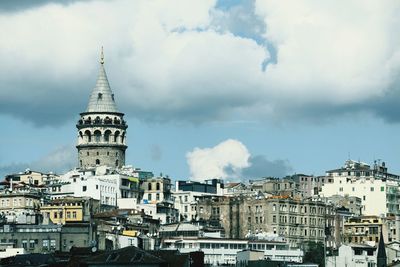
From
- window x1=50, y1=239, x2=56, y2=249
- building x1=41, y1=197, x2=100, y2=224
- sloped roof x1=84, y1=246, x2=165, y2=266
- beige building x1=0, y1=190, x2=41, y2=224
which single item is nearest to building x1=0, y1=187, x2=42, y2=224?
beige building x1=0, y1=190, x2=41, y2=224

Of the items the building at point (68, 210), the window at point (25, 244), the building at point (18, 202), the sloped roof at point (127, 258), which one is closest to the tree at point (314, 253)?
the building at point (68, 210)

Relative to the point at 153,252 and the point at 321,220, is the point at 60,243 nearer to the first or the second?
the point at 153,252

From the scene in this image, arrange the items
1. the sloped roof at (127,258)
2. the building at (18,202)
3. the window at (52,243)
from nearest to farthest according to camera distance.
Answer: the sloped roof at (127,258) → the window at (52,243) → the building at (18,202)

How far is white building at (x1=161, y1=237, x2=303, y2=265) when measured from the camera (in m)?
156

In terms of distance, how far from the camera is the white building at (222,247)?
15650 centimetres

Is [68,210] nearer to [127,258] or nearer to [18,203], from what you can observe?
[18,203]

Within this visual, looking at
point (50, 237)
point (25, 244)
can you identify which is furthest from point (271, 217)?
point (25, 244)

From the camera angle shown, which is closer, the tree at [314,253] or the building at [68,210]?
the tree at [314,253]

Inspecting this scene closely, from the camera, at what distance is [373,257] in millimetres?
162500

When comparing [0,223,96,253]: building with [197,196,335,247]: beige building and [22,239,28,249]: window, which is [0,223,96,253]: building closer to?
[22,239,28,249]: window

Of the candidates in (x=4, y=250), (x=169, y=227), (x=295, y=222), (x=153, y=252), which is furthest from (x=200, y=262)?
(x=295, y=222)

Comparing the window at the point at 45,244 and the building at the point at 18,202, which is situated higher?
→ the building at the point at 18,202

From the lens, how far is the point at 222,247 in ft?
522

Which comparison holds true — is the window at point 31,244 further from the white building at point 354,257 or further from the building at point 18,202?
the building at point 18,202
